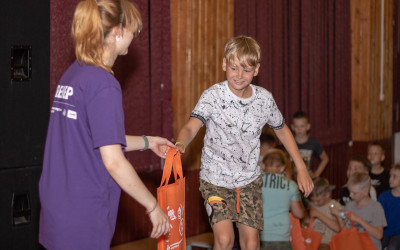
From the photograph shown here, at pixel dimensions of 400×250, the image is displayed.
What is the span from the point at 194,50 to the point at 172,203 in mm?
2709

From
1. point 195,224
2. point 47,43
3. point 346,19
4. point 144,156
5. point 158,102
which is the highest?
point 346,19

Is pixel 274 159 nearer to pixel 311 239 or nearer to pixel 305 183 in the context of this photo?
pixel 311 239

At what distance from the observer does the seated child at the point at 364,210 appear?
200 inches

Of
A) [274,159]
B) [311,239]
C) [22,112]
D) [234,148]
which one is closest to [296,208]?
[274,159]

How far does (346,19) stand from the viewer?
8008 millimetres

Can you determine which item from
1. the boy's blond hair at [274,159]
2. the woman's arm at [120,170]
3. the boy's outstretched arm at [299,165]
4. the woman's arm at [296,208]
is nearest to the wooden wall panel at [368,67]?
the boy's blond hair at [274,159]

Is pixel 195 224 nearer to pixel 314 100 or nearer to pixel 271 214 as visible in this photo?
pixel 271 214

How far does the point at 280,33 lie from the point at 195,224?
7.72ft

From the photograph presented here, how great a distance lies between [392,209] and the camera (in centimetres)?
552

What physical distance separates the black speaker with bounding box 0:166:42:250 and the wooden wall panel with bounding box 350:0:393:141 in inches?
213

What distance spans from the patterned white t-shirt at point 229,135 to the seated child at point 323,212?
1.81 meters

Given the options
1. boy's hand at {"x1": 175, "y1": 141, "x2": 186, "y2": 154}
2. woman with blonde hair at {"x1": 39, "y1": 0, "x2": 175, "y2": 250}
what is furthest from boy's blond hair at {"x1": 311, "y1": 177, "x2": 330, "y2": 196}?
woman with blonde hair at {"x1": 39, "y1": 0, "x2": 175, "y2": 250}

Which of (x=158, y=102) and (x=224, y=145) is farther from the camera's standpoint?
(x=158, y=102)

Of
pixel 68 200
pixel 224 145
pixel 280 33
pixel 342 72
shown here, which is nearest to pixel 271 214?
pixel 224 145
